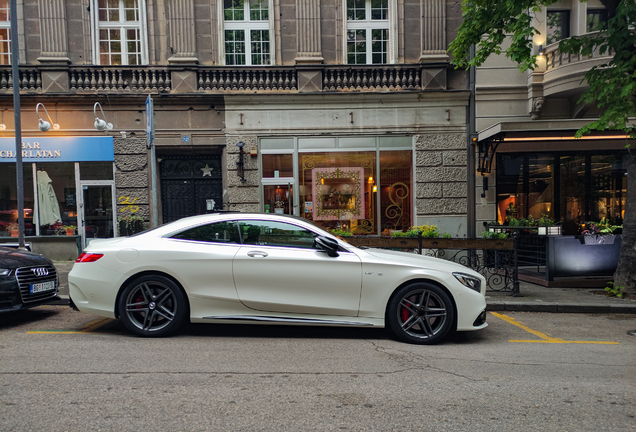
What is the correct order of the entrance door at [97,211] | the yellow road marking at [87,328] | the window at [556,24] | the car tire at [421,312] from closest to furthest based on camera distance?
the car tire at [421,312] < the yellow road marking at [87,328] < the window at [556,24] < the entrance door at [97,211]

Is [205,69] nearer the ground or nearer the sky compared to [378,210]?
nearer the sky

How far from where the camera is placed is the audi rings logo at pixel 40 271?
6027 mm

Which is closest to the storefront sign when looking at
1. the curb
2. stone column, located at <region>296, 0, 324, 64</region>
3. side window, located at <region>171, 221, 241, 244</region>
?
stone column, located at <region>296, 0, 324, 64</region>

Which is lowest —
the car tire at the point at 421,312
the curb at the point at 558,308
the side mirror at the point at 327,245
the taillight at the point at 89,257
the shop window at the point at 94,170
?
the curb at the point at 558,308

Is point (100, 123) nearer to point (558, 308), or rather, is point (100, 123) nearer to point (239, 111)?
point (239, 111)

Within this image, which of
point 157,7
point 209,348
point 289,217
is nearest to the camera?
point 209,348

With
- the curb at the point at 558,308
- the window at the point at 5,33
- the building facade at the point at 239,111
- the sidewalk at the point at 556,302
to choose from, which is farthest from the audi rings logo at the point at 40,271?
the window at the point at 5,33

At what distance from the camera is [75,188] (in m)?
12.3

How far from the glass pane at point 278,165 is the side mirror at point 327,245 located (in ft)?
25.2

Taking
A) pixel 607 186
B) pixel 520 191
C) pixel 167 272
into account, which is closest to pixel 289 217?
pixel 167 272

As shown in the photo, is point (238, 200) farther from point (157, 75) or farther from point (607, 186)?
point (607, 186)

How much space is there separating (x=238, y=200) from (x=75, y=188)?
15.3 feet

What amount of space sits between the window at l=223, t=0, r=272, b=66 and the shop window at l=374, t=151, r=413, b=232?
470cm

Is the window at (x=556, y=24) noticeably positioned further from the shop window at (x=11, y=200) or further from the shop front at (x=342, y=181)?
the shop window at (x=11, y=200)
